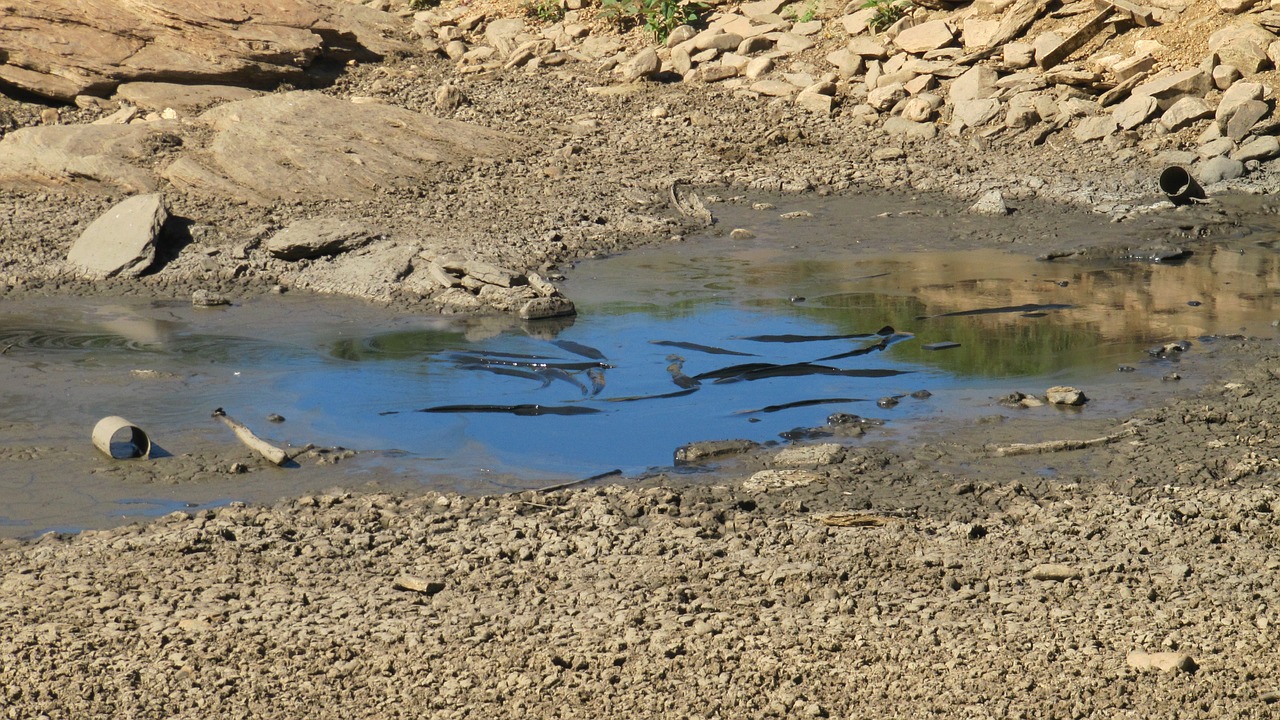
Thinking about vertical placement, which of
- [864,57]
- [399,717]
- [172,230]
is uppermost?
[864,57]

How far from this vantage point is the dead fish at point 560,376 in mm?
6871

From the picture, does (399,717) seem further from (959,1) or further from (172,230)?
(959,1)

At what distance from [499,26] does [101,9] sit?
16.9 ft

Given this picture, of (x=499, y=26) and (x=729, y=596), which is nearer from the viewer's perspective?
(x=729, y=596)

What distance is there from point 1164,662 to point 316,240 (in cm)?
724

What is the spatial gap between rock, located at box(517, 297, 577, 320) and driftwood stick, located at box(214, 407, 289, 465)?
2.65 metres

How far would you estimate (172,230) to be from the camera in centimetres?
985

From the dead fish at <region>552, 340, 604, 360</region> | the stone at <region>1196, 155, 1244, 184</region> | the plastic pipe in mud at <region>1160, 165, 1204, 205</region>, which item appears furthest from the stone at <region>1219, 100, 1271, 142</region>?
the dead fish at <region>552, 340, 604, 360</region>

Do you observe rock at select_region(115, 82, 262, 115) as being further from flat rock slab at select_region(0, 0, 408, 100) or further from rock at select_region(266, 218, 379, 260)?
rock at select_region(266, 218, 379, 260)

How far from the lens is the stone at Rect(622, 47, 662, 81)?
14797 millimetres

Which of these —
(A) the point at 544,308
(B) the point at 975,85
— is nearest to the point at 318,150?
(A) the point at 544,308

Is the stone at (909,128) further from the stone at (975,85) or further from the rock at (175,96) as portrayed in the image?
the rock at (175,96)

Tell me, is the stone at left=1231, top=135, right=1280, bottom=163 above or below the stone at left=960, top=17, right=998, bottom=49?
below

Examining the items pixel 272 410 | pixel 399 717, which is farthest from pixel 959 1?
pixel 399 717
